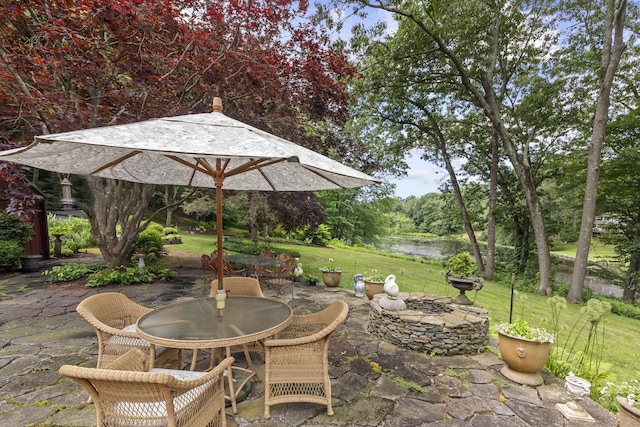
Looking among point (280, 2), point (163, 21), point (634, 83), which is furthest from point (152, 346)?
point (634, 83)

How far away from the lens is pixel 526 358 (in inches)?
115

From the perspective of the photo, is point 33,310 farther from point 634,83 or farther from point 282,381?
point 634,83

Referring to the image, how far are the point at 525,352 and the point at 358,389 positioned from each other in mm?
1709

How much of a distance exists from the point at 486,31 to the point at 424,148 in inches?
195

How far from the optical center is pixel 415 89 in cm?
1113

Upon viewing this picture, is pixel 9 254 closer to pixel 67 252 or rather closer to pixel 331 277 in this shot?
pixel 67 252

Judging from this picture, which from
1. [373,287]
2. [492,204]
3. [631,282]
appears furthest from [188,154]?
[631,282]

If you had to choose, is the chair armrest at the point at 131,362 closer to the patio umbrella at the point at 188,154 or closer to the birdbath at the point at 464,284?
the patio umbrella at the point at 188,154

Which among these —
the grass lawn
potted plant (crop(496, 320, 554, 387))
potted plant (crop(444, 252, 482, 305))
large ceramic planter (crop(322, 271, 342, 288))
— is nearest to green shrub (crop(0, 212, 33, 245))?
the grass lawn

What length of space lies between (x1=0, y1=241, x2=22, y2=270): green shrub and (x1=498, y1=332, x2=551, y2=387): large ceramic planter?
975 cm

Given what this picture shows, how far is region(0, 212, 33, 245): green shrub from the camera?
22.9ft

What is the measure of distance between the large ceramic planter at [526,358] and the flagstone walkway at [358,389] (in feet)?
0.30

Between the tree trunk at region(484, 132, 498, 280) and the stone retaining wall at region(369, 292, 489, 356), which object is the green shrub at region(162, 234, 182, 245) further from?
the tree trunk at region(484, 132, 498, 280)

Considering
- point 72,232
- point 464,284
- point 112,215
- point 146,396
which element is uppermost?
point 112,215
